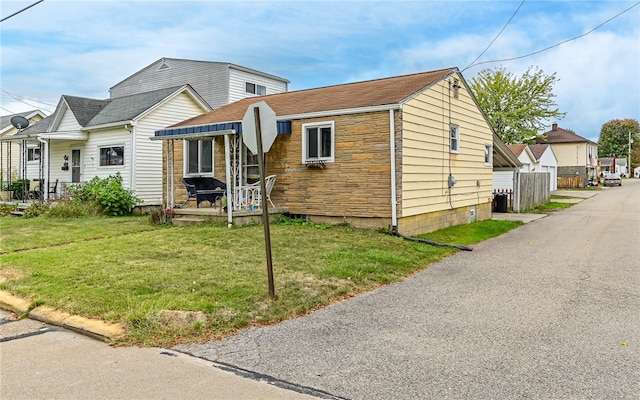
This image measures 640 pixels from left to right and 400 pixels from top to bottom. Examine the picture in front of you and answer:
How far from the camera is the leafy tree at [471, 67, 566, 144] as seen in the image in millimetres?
40875

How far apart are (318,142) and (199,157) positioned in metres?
4.62

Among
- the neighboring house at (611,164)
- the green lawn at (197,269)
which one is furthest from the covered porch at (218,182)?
the neighboring house at (611,164)

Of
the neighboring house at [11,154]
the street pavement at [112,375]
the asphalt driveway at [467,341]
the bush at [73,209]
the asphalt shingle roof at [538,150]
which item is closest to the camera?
the street pavement at [112,375]

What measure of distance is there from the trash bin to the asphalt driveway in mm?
13769

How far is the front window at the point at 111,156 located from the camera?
1908 cm

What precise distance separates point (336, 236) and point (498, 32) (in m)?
10.6

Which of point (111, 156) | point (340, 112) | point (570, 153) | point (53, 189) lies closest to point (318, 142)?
point (340, 112)

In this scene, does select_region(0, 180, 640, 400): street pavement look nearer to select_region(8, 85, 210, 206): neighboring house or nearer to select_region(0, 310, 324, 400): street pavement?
select_region(0, 310, 324, 400): street pavement

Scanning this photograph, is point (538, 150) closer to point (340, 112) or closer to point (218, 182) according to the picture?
point (340, 112)

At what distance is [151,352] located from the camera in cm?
457

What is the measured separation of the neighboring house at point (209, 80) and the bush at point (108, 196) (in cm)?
1004

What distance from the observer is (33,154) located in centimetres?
2402

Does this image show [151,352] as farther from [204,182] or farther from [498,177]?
[498,177]

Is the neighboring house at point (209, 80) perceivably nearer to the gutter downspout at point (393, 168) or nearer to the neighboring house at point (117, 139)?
the neighboring house at point (117, 139)
